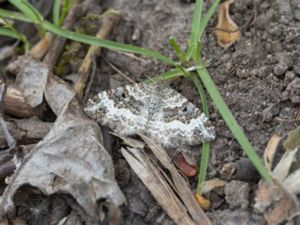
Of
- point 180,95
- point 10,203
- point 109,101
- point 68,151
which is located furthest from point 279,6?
point 10,203

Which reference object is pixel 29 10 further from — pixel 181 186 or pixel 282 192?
pixel 282 192

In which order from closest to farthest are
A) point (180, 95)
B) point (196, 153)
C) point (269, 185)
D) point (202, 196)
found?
point (269, 185) → point (202, 196) → point (196, 153) → point (180, 95)

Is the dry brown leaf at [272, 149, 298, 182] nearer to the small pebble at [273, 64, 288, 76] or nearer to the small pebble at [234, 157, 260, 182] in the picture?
the small pebble at [234, 157, 260, 182]

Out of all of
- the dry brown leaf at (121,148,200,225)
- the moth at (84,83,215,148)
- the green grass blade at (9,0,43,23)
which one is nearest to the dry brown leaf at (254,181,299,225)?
the dry brown leaf at (121,148,200,225)

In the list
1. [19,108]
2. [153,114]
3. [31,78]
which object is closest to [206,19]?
[153,114]

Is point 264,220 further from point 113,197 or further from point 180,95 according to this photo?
point 180,95
